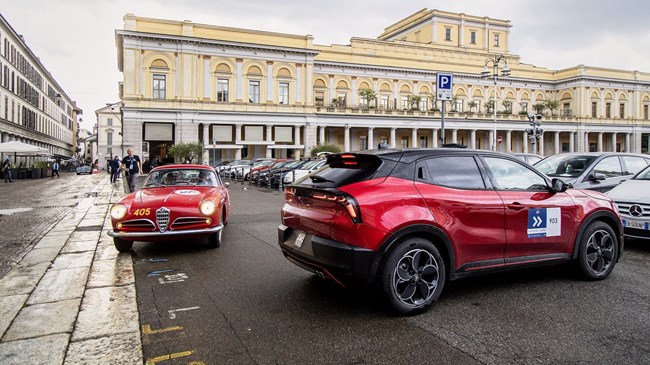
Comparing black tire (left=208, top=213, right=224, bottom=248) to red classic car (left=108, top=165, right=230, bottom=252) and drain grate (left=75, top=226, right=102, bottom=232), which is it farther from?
drain grate (left=75, top=226, right=102, bottom=232)

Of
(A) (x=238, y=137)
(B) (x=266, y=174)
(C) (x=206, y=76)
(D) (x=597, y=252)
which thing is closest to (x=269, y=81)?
(C) (x=206, y=76)

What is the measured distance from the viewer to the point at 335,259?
4.32 m

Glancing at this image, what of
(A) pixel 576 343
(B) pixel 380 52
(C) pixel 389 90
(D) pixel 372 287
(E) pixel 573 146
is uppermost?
(B) pixel 380 52

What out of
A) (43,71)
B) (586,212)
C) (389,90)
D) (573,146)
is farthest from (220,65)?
(573,146)

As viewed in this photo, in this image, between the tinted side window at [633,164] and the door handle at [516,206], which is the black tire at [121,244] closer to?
the door handle at [516,206]

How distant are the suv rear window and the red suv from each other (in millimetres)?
12

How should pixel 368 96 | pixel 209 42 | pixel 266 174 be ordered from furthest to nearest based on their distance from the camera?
pixel 368 96
pixel 209 42
pixel 266 174

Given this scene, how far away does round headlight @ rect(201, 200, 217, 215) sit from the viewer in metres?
7.66

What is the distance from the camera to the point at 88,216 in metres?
12.5

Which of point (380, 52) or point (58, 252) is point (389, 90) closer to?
point (380, 52)

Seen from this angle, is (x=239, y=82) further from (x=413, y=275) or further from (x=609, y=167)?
(x=413, y=275)

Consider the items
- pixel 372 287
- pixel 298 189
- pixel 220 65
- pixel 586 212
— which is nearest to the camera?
pixel 372 287

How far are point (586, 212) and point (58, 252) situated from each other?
810cm

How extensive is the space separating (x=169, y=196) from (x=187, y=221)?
0.70 metres
